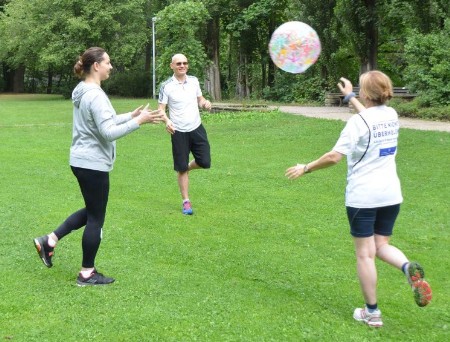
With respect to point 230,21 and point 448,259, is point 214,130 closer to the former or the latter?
point 448,259

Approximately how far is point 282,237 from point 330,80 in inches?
1037

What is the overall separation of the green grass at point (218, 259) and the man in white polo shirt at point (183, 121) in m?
0.65

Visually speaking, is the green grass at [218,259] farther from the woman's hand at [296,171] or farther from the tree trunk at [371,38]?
the tree trunk at [371,38]

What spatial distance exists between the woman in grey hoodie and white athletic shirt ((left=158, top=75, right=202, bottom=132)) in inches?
112

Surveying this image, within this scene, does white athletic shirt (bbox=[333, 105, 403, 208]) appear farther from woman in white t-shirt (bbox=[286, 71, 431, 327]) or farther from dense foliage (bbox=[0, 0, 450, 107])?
dense foliage (bbox=[0, 0, 450, 107])

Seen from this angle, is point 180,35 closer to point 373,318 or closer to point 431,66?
point 431,66

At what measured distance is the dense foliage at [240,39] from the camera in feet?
72.7

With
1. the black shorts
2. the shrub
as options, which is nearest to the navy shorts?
the black shorts

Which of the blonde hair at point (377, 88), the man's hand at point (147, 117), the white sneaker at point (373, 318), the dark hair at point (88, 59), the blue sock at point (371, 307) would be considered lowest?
the white sneaker at point (373, 318)

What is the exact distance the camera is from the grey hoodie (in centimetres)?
523

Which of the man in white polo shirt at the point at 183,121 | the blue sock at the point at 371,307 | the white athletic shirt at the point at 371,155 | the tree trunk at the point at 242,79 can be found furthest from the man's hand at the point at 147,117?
the tree trunk at the point at 242,79

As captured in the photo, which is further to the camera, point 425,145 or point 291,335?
point 425,145

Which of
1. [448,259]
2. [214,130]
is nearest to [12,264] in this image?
[448,259]

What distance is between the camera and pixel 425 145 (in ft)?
46.6
